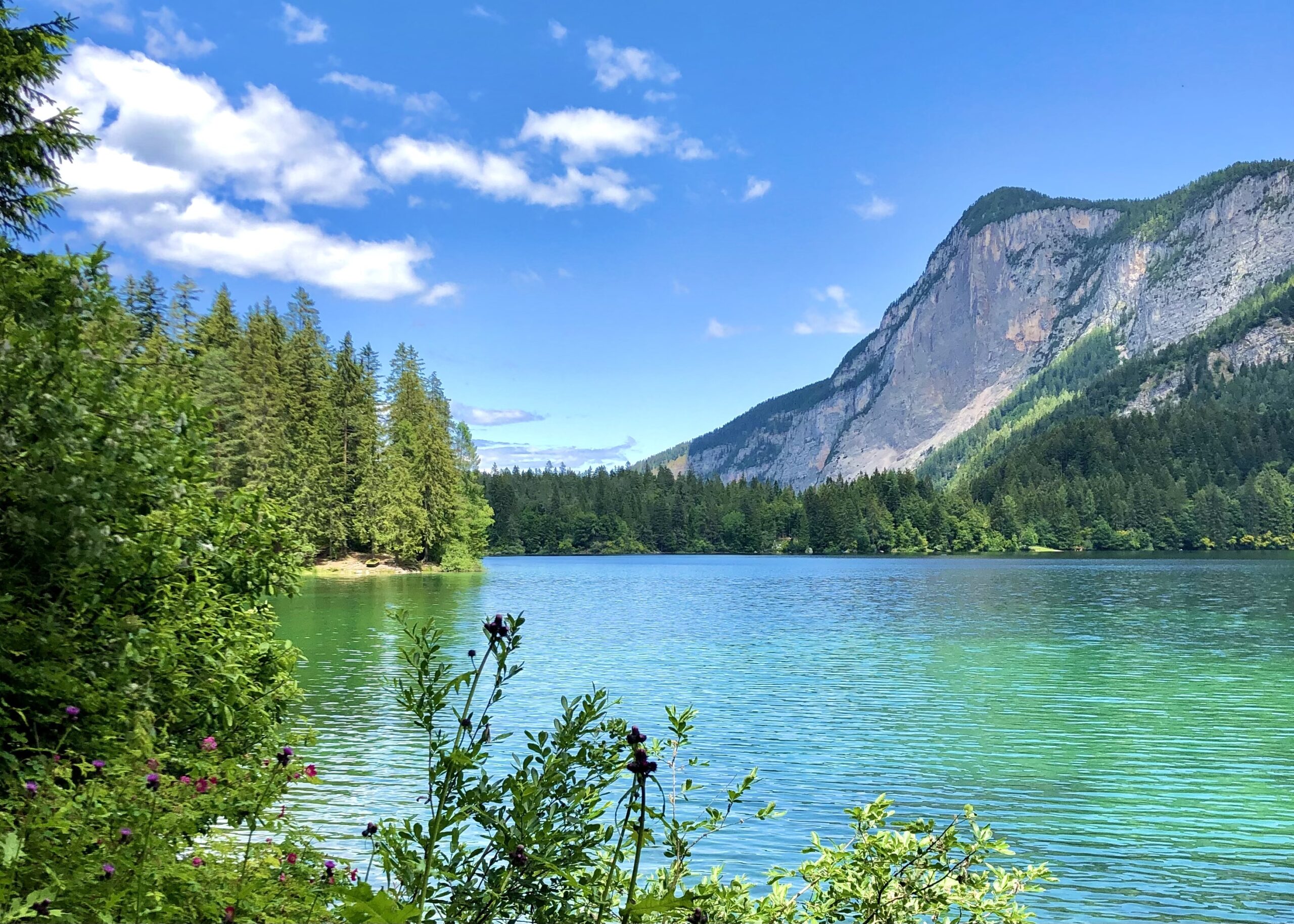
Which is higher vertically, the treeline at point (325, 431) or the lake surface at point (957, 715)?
the treeline at point (325, 431)

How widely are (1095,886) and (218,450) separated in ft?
211

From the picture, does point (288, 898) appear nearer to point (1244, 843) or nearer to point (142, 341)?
point (1244, 843)

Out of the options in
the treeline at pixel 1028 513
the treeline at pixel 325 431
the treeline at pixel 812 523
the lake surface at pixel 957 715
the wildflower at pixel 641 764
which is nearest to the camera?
the wildflower at pixel 641 764

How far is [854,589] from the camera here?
7250 cm

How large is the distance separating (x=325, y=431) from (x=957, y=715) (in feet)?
218

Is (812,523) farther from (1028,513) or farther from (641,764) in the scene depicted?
(641,764)

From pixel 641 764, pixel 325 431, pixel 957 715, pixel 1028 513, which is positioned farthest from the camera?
pixel 1028 513

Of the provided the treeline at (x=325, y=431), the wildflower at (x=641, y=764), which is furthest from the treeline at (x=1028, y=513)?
the wildflower at (x=641, y=764)

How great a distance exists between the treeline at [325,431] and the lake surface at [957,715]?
2098 cm

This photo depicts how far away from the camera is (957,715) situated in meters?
23.9

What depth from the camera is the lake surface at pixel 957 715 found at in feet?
44.6

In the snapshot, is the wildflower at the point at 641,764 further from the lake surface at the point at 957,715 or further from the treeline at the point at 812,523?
the treeline at the point at 812,523

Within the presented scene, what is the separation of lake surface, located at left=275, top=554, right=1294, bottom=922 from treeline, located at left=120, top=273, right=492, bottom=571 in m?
21.0

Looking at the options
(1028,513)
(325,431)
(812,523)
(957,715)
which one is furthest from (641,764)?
(1028,513)
